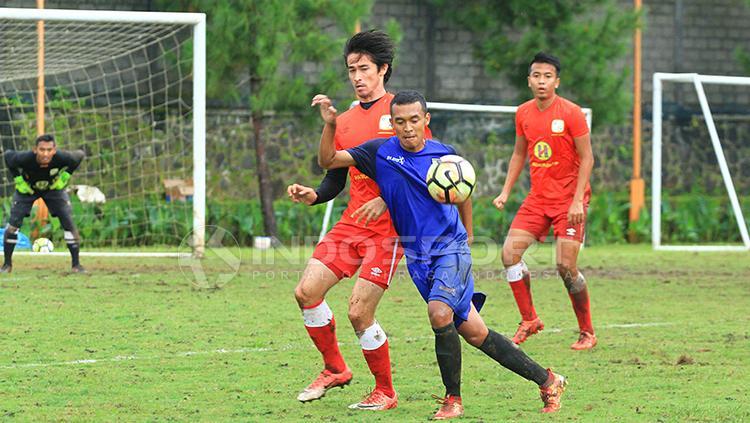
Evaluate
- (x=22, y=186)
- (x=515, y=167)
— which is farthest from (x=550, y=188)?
(x=22, y=186)

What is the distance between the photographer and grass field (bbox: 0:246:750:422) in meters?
6.56

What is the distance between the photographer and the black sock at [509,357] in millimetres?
6316

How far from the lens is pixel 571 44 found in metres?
20.3

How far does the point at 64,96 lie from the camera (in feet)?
60.7

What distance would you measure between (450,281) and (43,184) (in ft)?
30.1

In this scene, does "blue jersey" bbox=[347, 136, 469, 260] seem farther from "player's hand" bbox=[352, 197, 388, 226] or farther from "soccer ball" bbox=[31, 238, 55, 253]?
"soccer ball" bbox=[31, 238, 55, 253]

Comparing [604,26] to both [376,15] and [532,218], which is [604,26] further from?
[532,218]

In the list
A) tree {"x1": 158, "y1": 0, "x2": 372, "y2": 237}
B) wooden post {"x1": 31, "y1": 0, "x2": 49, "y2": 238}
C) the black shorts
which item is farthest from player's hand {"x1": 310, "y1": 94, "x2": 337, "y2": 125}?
tree {"x1": 158, "y1": 0, "x2": 372, "y2": 237}

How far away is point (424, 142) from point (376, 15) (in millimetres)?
15122

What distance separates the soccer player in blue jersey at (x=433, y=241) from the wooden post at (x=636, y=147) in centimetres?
1519

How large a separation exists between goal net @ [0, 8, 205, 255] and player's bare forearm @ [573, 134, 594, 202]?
22.7 ft

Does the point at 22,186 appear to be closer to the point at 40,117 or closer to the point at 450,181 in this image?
the point at 40,117

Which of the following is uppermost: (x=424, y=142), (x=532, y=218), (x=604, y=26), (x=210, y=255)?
(x=604, y=26)

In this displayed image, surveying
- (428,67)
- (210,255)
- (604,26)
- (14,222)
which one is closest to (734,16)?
(604,26)
